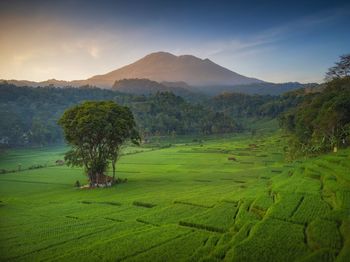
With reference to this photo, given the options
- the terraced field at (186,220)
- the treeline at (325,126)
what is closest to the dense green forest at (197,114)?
the treeline at (325,126)

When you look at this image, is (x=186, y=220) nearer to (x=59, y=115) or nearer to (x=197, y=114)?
(x=59, y=115)

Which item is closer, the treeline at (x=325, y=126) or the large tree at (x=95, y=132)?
the large tree at (x=95, y=132)

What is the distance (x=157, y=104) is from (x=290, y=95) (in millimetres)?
45797

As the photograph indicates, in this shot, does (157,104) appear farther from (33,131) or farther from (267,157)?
(267,157)

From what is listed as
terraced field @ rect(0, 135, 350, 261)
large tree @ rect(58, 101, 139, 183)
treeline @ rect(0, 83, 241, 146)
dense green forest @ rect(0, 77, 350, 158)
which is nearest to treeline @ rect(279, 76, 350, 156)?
dense green forest @ rect(0, 77, 350, 158)

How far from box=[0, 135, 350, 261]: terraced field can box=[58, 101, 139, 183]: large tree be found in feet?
8.42

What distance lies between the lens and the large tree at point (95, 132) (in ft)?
98.5

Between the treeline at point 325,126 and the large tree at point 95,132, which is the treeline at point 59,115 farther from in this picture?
the treeline at point 325,126

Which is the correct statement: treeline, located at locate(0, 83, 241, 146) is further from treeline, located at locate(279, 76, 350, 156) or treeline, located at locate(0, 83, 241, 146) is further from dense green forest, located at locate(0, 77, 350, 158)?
treeline, located at locate(279, 76, 350, 156)

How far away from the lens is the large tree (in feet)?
98.5

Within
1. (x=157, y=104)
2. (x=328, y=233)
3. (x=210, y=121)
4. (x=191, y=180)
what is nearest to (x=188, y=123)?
(x=210, y=121)

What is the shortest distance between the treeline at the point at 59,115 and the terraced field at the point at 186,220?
50.4m

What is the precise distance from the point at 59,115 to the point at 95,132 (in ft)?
249

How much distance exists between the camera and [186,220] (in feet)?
54.6
